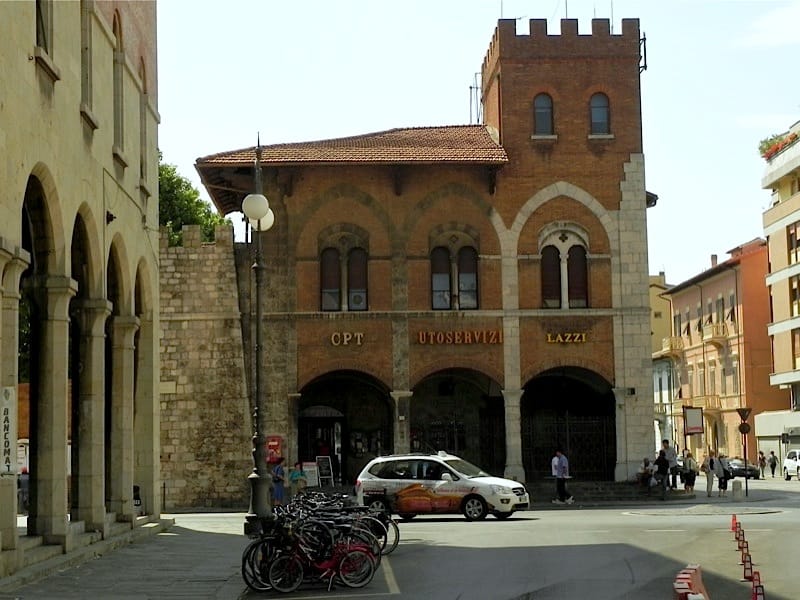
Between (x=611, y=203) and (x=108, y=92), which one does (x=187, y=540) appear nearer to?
(x=108, y=92)

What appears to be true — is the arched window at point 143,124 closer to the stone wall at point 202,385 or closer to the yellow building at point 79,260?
the yellow building at point 79,260

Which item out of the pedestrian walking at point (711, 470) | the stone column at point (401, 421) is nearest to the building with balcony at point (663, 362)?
the pedestrian walking at point (711, 470)

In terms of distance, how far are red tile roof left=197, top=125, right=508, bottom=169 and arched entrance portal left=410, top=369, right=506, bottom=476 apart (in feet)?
23.7

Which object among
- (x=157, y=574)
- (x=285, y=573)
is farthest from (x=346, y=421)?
(x=285, y=573)

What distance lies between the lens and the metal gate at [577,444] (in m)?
42.3

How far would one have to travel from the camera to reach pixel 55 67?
18.4 m

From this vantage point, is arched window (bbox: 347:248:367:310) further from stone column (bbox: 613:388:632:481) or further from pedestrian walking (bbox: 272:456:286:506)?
stone column (bbox: 613:388:632:481)

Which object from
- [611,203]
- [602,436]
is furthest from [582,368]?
[611,203]

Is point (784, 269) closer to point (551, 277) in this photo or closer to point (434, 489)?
point (551, 277)

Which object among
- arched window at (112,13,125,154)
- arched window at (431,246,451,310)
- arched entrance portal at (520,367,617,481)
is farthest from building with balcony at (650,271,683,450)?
arched window at (112,13,125,154)

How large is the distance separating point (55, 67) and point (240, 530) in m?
12.0

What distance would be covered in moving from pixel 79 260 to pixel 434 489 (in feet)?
37.2

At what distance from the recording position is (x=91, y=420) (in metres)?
21.9

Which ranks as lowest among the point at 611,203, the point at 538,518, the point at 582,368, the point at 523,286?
the point at 538,518
